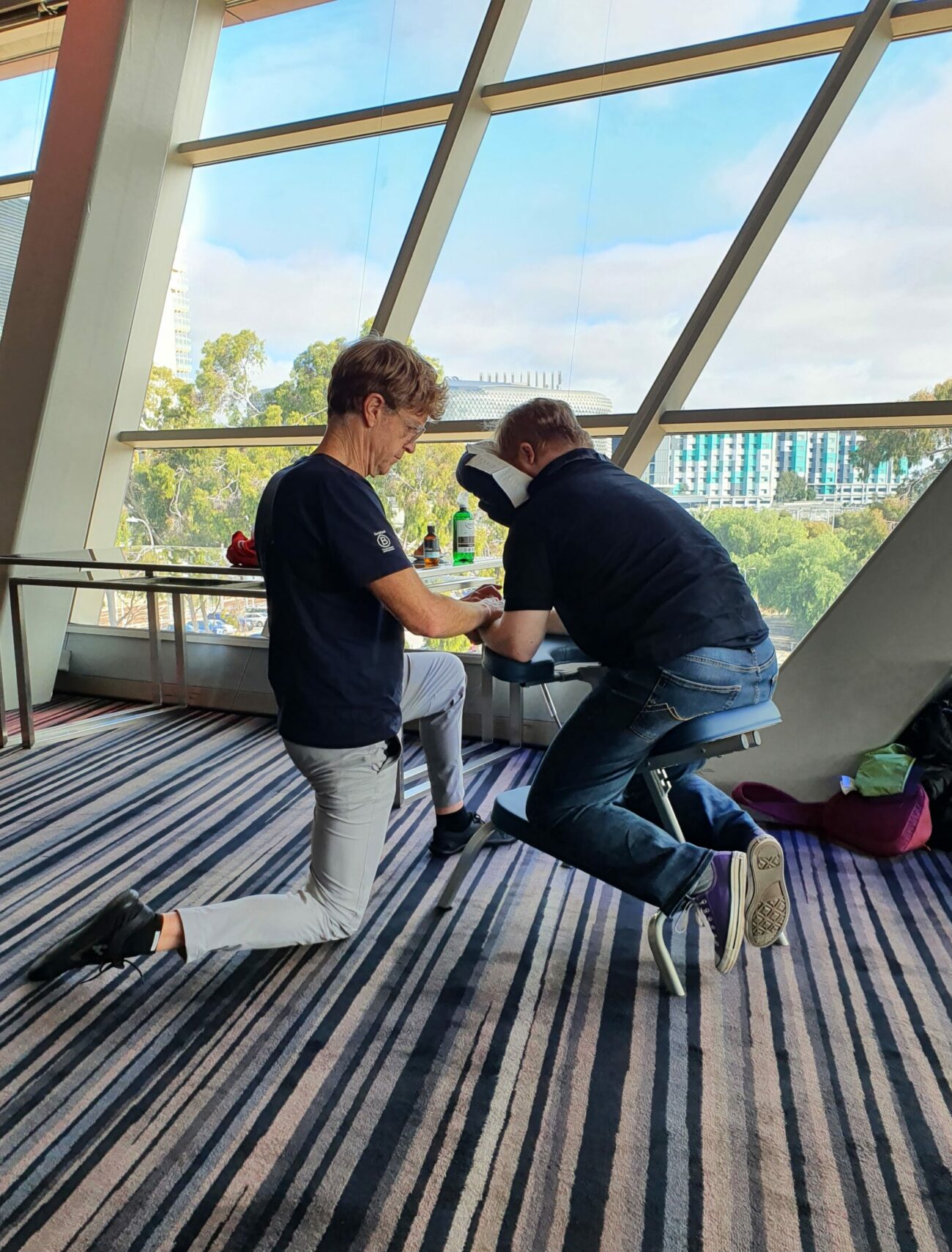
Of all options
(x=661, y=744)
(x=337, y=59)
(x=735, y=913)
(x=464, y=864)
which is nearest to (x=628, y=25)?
(x=337, y=59)

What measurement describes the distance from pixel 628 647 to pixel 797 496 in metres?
1.78

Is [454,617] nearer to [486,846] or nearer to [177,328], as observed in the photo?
[486,846]

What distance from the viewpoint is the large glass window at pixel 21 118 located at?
4535 millimetres

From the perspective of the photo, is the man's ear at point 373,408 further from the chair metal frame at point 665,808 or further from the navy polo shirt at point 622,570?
the chair metal frame at point 665,808

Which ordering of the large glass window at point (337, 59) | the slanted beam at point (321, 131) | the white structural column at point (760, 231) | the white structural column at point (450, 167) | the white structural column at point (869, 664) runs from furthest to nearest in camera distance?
the large glass window at point (337, 59) → the slanted beam at point (321, 131) → the white structural column at point (450, 167) → the white structural column at point (760, 231) → the white structural column at point (869, 664)

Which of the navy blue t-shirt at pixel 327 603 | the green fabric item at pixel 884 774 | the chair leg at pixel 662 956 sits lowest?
the chair leg at pixel 662 956

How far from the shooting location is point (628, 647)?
176 cm

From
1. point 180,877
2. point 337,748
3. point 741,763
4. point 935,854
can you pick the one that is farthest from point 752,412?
point 180,877

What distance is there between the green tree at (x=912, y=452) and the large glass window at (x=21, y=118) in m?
4.22

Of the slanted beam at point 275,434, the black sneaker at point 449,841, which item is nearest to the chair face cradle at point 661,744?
the black sneaker at point 449,841

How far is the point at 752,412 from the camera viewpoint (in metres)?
3.00

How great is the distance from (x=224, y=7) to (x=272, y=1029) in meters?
4.48

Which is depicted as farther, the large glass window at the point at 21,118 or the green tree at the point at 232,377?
the large glass window at the point at 21,118

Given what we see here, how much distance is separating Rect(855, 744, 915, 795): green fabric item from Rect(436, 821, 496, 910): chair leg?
118cm
